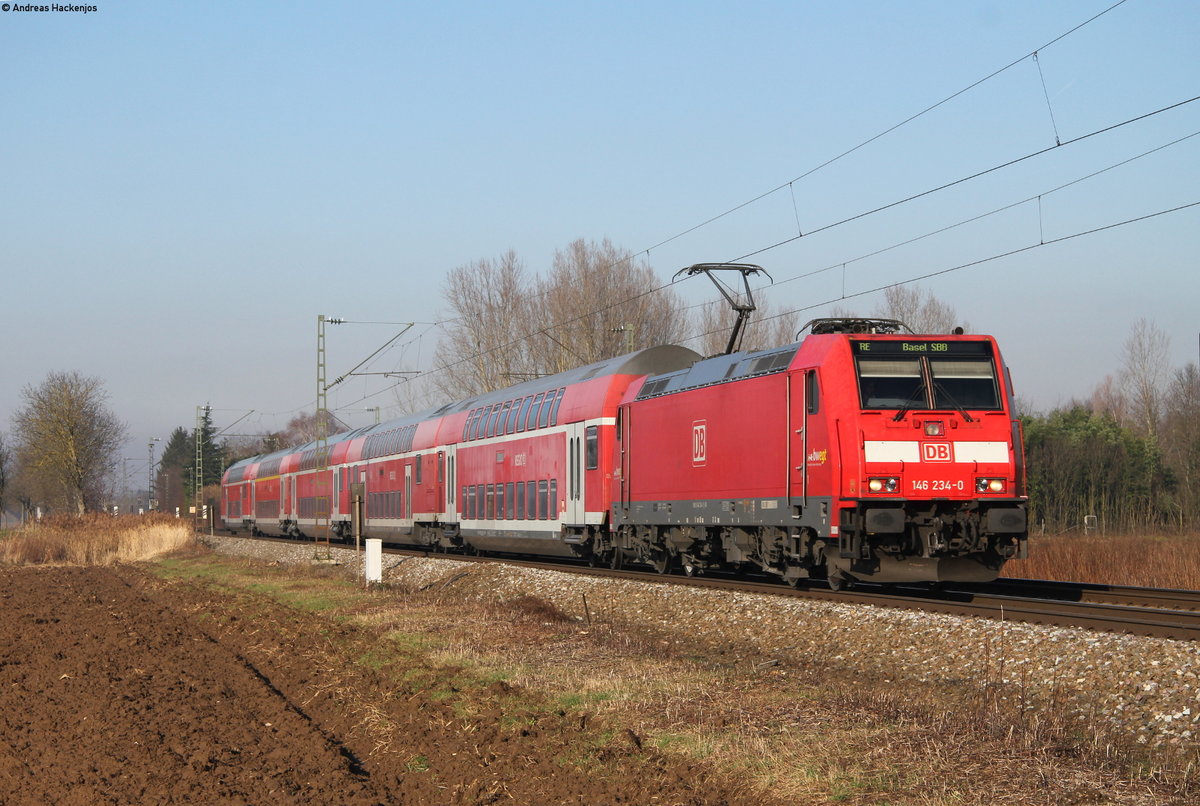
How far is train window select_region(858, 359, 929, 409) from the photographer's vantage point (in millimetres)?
16609

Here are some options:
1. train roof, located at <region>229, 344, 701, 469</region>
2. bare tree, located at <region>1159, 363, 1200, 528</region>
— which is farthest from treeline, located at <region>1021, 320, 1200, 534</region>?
train roof, located at <region>229, 344, 701, 469</region>

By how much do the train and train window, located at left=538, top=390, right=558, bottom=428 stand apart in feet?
0.22

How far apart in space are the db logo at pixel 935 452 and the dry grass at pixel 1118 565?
744cm

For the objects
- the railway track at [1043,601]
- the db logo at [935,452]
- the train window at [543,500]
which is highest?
the db logo at [935,452]

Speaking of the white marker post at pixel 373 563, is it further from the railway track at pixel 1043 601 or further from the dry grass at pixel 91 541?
the dry grass at pixel 91 541

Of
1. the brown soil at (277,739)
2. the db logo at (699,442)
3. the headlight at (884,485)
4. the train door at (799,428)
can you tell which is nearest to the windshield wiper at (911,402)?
the headlight at (884,485)

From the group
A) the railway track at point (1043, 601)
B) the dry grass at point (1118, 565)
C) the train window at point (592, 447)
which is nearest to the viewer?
the railway track at point (1043, 601)

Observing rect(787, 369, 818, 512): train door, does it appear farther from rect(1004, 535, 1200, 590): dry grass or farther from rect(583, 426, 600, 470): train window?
rect(583, 426, 600, 470): train window

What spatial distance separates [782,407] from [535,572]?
8249 mm

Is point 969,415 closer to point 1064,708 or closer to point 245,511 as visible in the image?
point 1064,708

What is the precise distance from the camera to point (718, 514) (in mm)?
20219

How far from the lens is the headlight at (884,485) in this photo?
A: 16250 millimetres

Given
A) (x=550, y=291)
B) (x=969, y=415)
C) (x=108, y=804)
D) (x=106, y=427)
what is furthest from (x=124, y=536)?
(x=108, y=804)

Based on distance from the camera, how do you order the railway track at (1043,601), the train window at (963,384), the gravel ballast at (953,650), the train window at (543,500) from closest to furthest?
the gravel ballast at (953,650) < the railway track at (1043,601) < the train window at (963,384) < the train window at (543,500)
